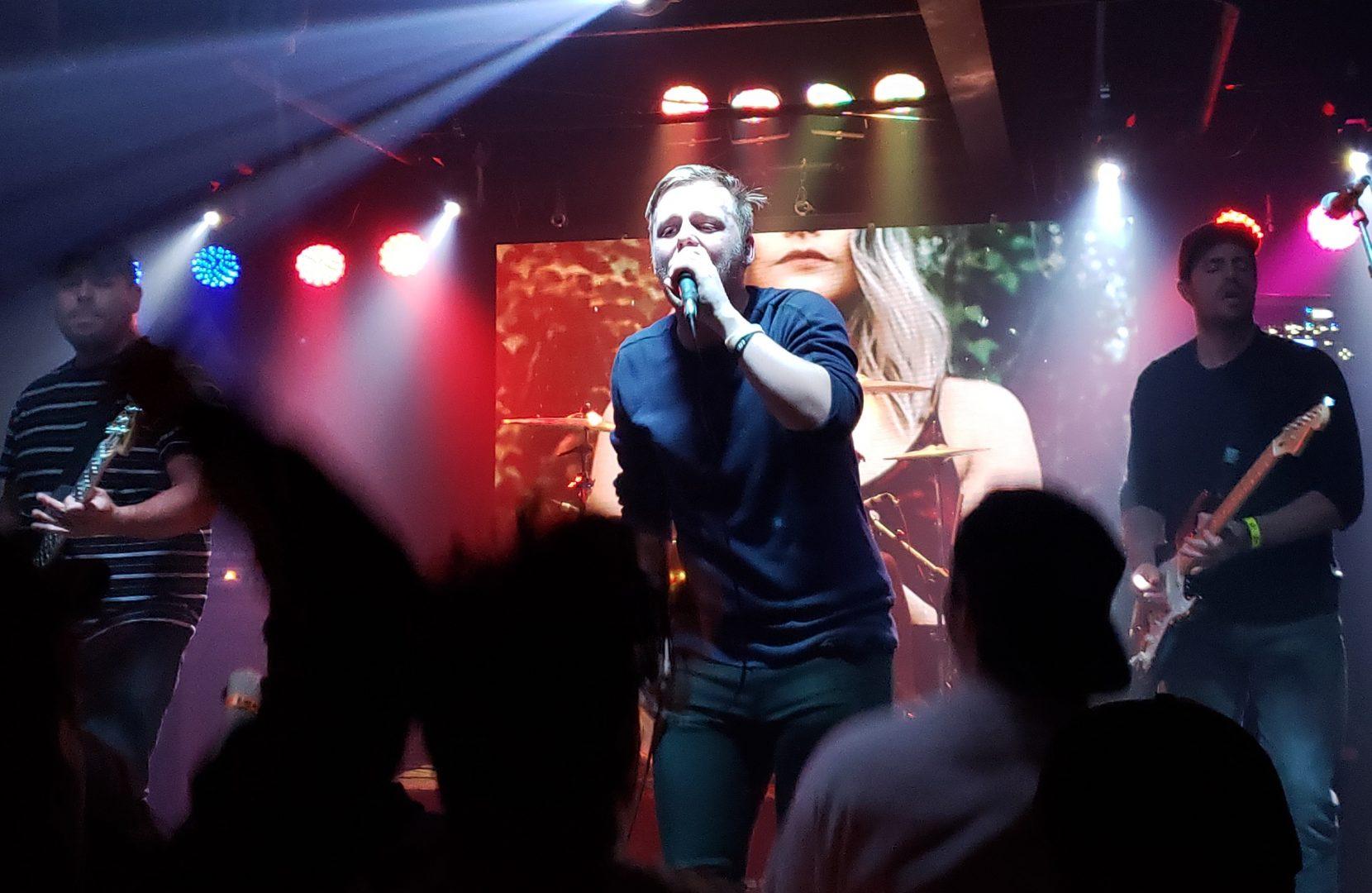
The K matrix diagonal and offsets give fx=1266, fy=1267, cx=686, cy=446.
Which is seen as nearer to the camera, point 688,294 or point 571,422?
point 688,294

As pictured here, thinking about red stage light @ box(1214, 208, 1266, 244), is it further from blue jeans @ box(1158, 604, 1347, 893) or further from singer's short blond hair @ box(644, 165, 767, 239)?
singer's short blond hair @ box(644, 165, 767, 239)

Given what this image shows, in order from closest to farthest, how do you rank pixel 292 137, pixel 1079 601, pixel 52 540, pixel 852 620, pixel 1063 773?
pixel 1063 773 < pixel 1079 601 < pixel 852 620 < pixel 52 540 < pixel 292 137

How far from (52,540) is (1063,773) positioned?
277 centimetres

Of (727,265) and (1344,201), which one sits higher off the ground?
(1344,201)

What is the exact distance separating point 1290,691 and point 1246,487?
85cm

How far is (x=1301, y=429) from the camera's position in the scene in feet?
13.5

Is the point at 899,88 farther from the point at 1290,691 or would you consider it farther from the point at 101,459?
the point at 101,459

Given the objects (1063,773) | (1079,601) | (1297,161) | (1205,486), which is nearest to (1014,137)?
(1297,161)

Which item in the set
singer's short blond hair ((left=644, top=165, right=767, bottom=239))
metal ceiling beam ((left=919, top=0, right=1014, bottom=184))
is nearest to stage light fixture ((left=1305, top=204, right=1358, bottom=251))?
metal ceiling beam ((left=919, top=0, right=1014, bottom=184))

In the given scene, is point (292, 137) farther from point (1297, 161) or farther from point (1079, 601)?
point (1079, 601)

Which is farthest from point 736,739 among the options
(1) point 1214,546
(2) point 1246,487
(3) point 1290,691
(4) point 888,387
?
(4) point 888,387

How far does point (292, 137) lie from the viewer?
583 centimetres

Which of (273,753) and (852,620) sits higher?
(273,753)

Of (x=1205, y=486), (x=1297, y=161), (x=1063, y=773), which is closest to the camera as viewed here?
(x=1063, y=773)
